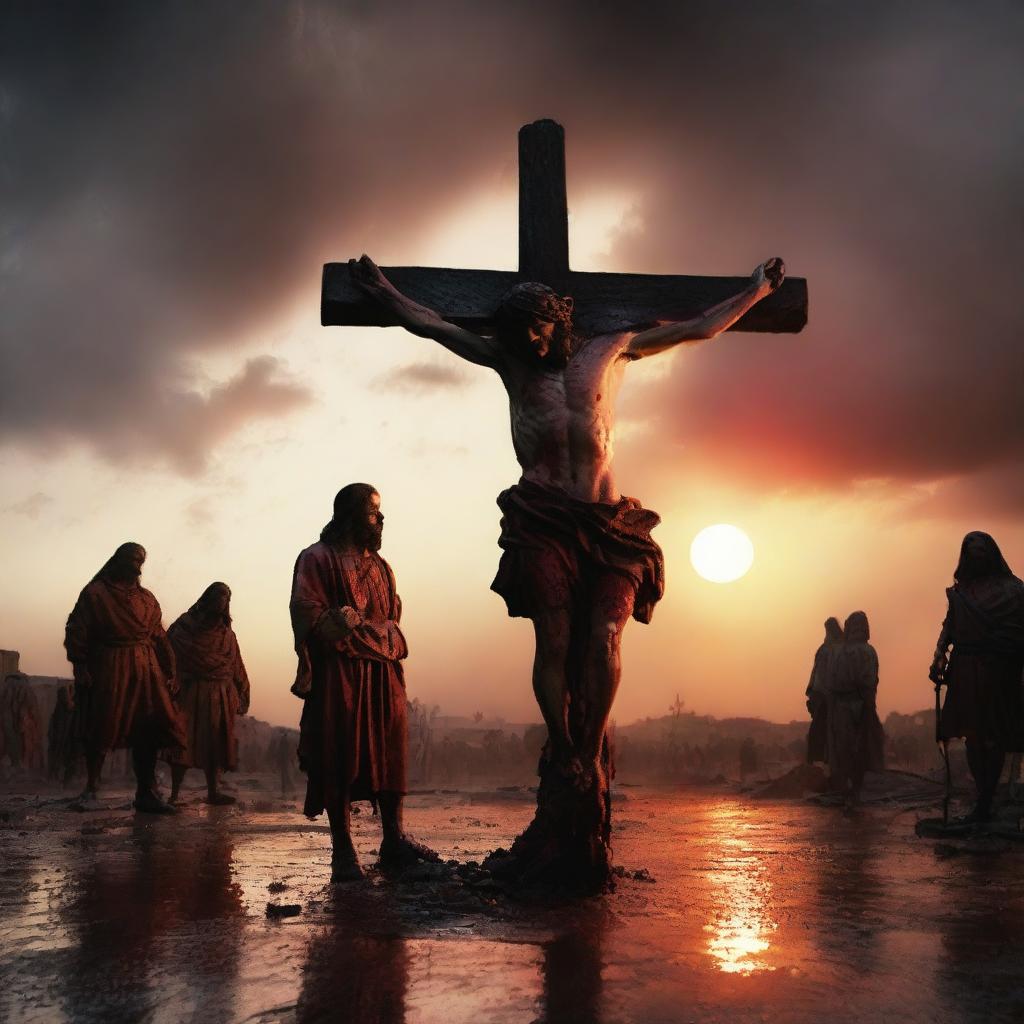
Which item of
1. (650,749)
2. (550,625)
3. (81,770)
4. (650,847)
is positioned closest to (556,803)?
(550,625)

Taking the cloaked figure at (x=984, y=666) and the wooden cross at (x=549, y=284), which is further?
the cloaked figure at (x=984, y=666)

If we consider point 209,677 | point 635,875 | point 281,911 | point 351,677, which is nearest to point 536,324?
point 351,677

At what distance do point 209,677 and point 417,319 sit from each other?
8.38 m

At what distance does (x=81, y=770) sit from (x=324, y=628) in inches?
851

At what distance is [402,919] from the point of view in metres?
3.90

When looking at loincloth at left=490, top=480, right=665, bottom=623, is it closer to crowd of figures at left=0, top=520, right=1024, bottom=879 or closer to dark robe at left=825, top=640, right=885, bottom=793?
crowd of figures at left=0, top=520, right=1024, bottom=879

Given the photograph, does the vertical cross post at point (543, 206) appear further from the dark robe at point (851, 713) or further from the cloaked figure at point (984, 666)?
the dark robe at point (851, 713)

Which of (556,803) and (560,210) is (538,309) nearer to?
(560,210)

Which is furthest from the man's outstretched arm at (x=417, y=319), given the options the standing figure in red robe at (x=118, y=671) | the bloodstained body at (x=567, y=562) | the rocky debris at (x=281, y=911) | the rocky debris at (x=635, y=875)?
the standing figure in red robe at (x=118, y=671)

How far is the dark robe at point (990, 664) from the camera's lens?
29.5 feet

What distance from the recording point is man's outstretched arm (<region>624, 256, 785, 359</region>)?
5.54 m

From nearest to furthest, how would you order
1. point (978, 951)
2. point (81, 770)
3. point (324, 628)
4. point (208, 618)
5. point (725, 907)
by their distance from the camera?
point (978, 951)
point (725, 907)
point (324, 628)
point (208, 618)
point (81, 770)

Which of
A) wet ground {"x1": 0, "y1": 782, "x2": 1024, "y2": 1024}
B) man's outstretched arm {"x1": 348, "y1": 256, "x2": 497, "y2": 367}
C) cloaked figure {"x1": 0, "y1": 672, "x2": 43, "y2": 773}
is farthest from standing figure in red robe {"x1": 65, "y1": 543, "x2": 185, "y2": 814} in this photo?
cloaked figure {"x1": 0, "y1": 672, "x2": 43, "y2": 773}

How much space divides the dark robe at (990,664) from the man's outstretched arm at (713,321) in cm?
453
